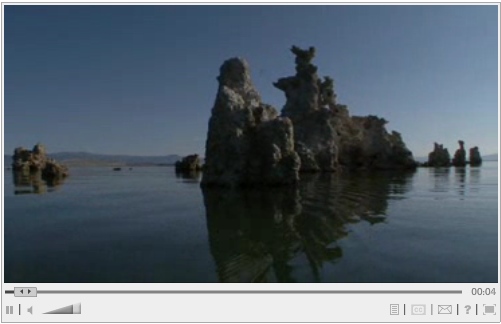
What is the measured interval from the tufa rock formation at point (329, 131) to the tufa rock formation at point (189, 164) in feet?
79.8

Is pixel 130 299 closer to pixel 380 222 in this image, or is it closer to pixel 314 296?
pixel 314 296

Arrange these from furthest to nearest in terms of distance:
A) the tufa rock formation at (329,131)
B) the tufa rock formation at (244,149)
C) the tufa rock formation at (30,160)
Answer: the tufa rock formation at (30,160) → the tufa rock formation at (329,131) → the tufa rock formation at (244,149)

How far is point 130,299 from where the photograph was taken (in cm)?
547

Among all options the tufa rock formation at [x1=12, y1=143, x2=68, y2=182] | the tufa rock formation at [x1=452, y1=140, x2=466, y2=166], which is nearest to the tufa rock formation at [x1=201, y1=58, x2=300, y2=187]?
the tufa rock formation at [x1=12, y1=143, x2=68, y2=182]

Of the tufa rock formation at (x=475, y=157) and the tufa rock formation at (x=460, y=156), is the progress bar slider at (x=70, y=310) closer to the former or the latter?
the tufa rock formation at (x=460, y=156)

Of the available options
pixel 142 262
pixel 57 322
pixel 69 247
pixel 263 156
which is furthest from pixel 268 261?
pixel 263 156

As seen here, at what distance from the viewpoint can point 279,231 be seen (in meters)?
13.4

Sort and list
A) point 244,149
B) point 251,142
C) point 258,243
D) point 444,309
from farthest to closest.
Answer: point 251,142
point 244,149
point 258,243
point 444,309

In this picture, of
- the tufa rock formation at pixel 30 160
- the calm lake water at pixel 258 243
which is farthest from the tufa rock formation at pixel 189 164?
the calm lake water at pixel 258 243

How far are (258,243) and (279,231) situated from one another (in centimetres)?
201

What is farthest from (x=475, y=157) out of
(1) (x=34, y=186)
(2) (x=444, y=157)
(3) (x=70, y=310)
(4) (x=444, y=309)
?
(3) (x=70, y=310)

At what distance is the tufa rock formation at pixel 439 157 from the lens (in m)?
95.6

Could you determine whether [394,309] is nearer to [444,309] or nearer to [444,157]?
[444,309]

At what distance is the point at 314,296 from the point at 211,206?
1547cm
